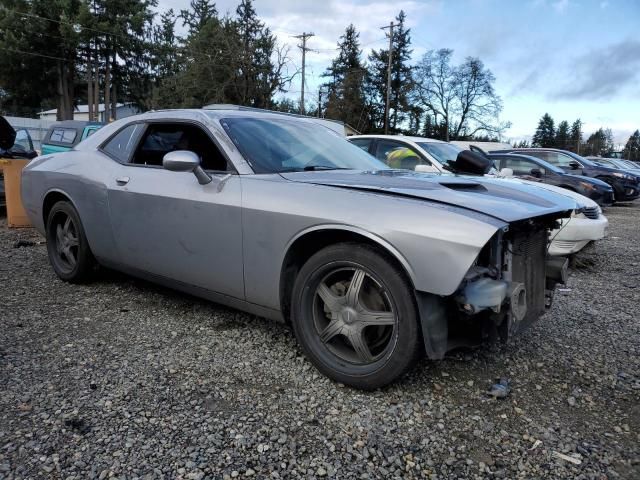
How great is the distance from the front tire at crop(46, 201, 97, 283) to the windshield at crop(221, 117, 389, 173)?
1790 millimetres

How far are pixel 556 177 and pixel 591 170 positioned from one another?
3754 millimetres

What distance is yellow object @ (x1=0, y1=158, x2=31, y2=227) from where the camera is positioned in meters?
7.28

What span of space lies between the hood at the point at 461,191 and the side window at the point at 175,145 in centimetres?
58

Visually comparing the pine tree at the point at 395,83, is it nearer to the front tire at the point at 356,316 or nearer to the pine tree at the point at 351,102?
the pine tree at the point at 351,102

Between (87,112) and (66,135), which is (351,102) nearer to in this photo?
(87,112)

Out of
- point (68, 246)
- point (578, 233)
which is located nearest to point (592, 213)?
point (578, 233)

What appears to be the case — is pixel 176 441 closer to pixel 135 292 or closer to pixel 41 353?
pixel 41 353

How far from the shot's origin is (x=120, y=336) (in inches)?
129

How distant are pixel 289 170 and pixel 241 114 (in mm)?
764

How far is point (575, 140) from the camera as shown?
302 feet

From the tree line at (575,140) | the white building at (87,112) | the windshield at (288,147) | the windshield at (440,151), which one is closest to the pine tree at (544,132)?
the tree line at (575,140)

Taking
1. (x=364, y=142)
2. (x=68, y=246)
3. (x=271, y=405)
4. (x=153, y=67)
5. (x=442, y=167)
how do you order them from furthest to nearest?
(x=153, y=67), (x=364, y=142), (x=442, y=167), (x=68, y=246), (x=271, y=405)

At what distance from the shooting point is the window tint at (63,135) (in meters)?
11.0

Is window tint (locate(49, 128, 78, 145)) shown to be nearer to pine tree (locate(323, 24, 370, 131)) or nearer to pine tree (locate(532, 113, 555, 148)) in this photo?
pine tree (locate(323, 24, 370, 131))
